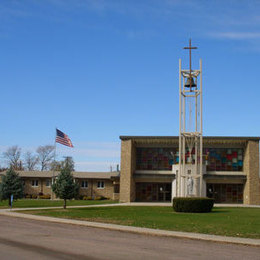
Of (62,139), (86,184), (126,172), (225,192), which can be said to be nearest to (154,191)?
(126,172)

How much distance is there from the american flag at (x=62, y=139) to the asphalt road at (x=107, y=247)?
97.7ft

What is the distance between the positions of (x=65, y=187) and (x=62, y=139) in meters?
13.0

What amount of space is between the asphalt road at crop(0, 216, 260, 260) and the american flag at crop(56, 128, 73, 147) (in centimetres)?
2979

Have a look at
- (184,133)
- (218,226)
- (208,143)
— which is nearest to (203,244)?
(218,226)

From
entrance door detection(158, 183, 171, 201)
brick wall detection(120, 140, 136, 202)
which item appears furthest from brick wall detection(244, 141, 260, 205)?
brick wall detection(120, 140, 136, 202)

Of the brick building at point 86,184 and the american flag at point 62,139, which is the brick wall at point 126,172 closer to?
the american flag at point 62,139

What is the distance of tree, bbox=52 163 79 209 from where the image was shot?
116ft

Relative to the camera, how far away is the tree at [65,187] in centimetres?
3534

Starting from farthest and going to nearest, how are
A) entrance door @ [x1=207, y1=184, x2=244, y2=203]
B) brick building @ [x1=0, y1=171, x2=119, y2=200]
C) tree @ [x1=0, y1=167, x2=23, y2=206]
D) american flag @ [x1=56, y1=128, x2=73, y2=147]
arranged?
1. brick building @ [x1=0, y1=171, x2=119, y2=200]
2. entrance door @ [x1=207, y1=184, x2=244, y2=203]
3. american flag @ [x1=56, y1=128, x2=73, y2=147]
4. tree @ [x1=0, y1=167, x2=23, y2=206]

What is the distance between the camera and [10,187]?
129ft

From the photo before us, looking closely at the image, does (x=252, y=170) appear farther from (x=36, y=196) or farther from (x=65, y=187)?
(x=36, y=196)

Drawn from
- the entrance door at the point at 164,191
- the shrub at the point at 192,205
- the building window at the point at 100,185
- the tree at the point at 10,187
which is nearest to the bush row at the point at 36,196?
the building window at the point at 100,185

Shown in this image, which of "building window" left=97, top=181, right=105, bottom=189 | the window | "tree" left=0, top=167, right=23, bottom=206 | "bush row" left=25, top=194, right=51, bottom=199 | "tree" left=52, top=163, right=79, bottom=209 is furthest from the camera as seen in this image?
the window

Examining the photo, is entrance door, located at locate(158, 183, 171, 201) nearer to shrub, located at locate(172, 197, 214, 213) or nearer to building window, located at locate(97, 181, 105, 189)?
building window, located at locate(97, 181, 105, 189)
